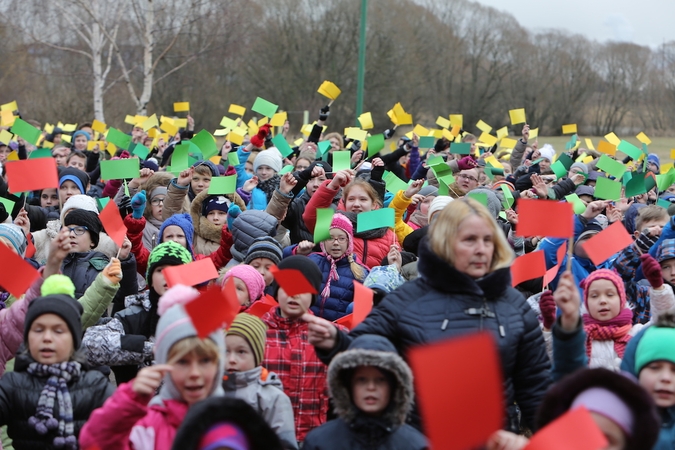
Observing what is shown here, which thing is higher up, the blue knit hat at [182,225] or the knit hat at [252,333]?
the blue knit hat at [182,225]

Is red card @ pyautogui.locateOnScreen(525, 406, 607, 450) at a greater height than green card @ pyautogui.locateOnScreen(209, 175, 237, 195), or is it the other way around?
green card @ pyautogui.locateOnScreen(209, 175, 237, 195)

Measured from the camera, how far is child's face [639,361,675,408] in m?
3.08

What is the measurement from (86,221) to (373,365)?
2.91 metres

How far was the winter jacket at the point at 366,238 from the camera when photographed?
18.6ft

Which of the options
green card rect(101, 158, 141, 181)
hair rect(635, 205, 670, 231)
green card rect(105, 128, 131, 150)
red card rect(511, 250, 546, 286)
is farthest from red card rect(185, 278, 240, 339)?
green card rect(105, 128, 131, 150)

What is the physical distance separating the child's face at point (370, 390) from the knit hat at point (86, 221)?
280cm

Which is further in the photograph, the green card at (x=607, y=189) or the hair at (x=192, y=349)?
the green card at (x=607, y=189)

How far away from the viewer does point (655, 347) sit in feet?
10.3

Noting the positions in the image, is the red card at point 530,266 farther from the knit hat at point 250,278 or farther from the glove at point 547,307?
the knit hat at point 250,278

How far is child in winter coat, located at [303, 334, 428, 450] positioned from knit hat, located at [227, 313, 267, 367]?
0.64 metres

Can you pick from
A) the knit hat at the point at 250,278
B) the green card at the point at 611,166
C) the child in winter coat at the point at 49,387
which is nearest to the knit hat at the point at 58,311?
the child in winter coat at the point at 49,387

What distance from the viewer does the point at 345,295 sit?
5.00 metres

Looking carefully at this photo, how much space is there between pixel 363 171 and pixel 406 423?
18.3ft

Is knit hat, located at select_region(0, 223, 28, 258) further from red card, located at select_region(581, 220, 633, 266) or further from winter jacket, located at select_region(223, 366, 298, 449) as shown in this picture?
red card, located at select_region(581, 220, 633, 266)
